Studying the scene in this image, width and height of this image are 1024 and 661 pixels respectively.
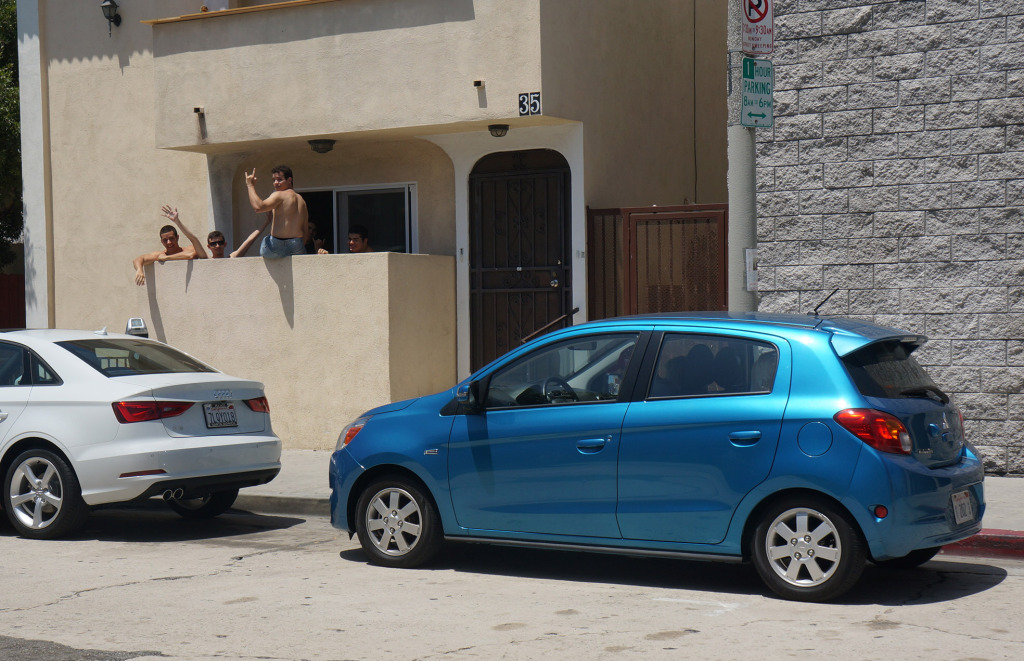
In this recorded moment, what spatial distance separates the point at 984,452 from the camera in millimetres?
10914

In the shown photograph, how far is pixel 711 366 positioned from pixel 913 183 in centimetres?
491

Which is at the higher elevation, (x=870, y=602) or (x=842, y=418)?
(x=842, y=418)

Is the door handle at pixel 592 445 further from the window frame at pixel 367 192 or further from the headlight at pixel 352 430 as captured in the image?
the window frame at pixel 367 192

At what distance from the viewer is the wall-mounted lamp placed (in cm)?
1614

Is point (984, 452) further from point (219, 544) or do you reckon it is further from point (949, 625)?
point (219, 544)

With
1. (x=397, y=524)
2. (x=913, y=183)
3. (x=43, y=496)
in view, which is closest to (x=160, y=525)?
(x=43, y=496)

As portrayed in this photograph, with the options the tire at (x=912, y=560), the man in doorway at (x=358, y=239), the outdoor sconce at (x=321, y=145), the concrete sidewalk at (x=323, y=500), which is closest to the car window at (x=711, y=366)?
the tire at (x=912, y=560)

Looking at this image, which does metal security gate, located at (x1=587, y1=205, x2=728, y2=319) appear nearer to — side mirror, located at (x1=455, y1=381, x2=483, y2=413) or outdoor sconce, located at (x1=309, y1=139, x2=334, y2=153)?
outdoor sconce, located at (x1=309, y1=139, x2=334, y2=153)

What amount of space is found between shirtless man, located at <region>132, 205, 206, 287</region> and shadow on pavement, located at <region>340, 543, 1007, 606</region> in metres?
7.16

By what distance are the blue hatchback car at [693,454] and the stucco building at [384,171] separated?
18.3 feet

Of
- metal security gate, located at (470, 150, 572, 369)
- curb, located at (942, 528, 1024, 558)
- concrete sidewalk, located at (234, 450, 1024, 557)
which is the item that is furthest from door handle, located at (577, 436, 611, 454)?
metal security gate, located at (470, 150, 572, 369)

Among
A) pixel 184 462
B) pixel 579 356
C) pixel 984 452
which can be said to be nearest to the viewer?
pixel 579 356

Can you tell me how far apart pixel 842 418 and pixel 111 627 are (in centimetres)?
395

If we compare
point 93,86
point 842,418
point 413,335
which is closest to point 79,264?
point 93,86
